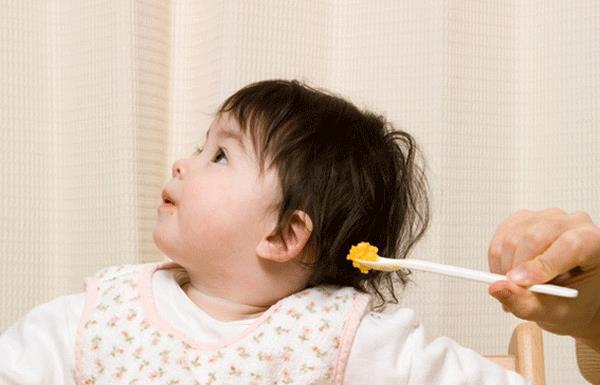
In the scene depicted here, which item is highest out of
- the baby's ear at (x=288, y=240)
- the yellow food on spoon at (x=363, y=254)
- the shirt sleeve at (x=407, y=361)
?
the yellow food on spoon at (x=363, y=254)

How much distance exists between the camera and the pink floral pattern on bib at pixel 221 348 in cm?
89

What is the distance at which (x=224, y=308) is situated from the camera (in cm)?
97

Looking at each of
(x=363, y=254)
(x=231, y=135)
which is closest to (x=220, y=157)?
(x=231, y=135)

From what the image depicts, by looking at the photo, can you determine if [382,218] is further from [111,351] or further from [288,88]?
[111,351]

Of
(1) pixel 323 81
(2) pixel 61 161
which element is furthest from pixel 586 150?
(2) pixel 61 161

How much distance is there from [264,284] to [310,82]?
1.57ft

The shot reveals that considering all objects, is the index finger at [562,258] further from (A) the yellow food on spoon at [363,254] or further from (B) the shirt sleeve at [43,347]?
(B) the shirt sleeve at [43,347]

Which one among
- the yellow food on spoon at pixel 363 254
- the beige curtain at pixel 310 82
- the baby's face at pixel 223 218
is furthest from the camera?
the beige curtain at pixel 310 82

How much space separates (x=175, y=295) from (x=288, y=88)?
0.90 ft

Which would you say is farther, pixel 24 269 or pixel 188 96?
pixel 188 96

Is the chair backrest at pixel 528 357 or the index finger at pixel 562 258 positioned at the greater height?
the index finger at pixel 562 258

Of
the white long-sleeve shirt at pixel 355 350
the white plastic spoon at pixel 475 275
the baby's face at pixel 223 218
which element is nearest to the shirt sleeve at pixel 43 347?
the white long-sleeve shirt at pixel 355 350

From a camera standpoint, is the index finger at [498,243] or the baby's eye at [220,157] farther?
the baby's eye at [220,157]

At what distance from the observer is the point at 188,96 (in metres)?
1.39
